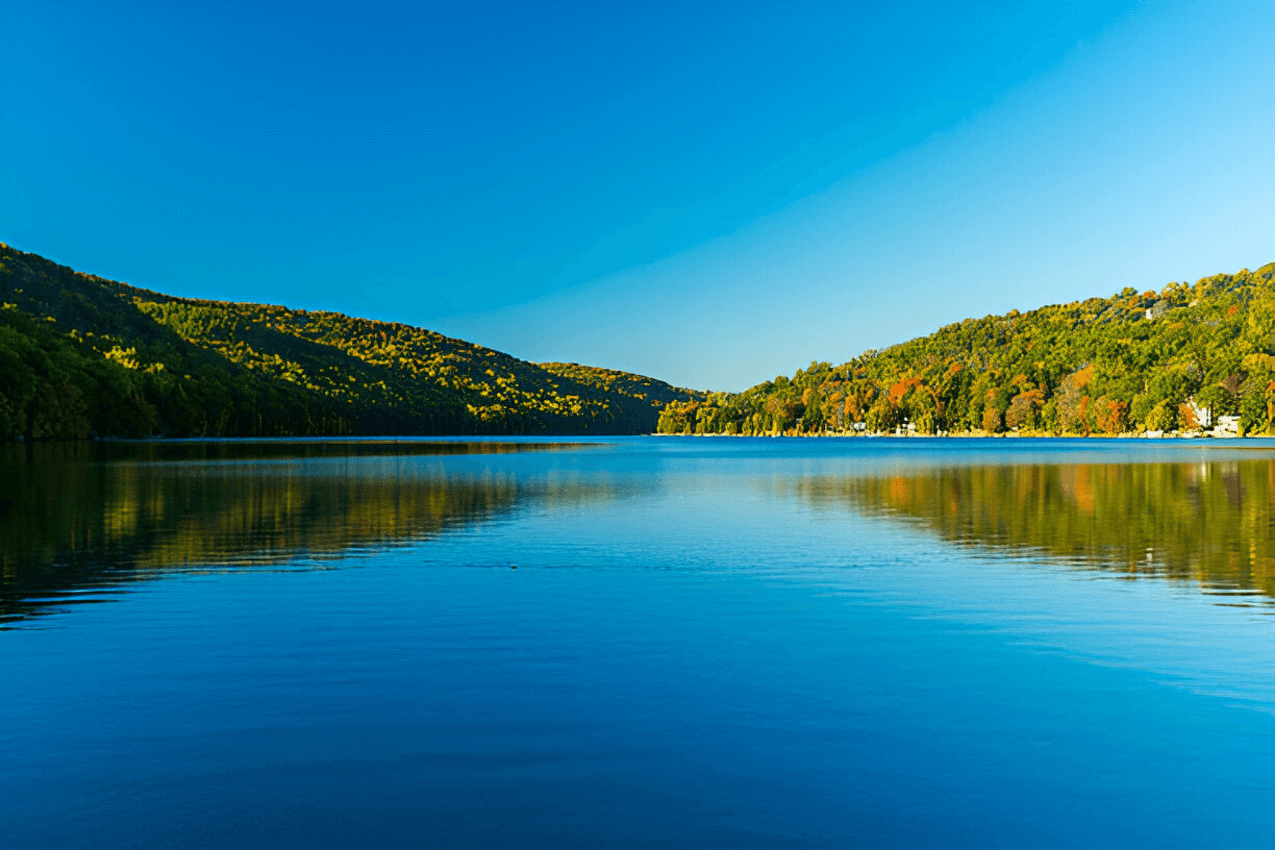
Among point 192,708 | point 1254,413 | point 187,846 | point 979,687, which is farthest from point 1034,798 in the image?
point 1254,413

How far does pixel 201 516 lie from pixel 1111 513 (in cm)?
3220

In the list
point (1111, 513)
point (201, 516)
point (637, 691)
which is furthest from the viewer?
point (1111, 513)

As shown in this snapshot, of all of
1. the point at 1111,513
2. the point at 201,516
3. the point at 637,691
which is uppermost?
the point at 201,516

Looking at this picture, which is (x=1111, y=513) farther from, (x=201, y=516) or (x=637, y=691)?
(x=201, y=516)

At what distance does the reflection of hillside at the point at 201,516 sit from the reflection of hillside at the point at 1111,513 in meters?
15.7

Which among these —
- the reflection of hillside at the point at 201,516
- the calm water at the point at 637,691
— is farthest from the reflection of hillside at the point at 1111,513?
the reflection of hillside at the point at 201,516

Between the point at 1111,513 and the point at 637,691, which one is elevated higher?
the point at 637,691

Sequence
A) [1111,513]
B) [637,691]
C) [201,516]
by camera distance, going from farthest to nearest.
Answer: [1111,513] → [201,516] → [637,691]

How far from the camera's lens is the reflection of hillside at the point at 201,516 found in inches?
876

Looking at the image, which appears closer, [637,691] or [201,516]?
[637,691]

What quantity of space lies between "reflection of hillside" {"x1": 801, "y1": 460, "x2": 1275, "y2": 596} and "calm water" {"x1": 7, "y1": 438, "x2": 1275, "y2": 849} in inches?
12.0

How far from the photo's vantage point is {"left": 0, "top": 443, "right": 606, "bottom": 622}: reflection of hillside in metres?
22.2

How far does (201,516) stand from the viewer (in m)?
34.4

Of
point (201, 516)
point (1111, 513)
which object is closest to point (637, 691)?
point (201, 516)
